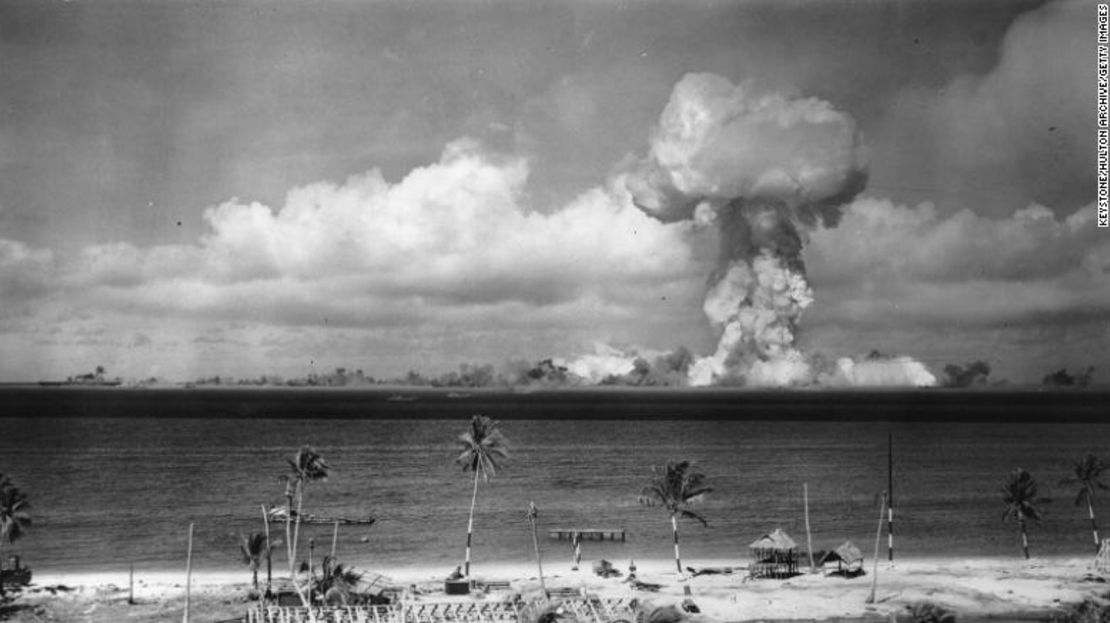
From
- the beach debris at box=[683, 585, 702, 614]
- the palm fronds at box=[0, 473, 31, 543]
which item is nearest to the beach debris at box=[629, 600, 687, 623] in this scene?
the beach debris at box=[683, 585, 702, 614]

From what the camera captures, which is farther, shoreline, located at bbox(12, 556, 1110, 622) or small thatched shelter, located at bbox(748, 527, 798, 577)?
small thatched shelter, located at bbox(748, 527, 798, 577)

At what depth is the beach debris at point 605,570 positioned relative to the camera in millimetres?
73812

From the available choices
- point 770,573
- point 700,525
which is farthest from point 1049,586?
point 700,525

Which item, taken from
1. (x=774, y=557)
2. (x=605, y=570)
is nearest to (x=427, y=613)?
(x=605, y=570)

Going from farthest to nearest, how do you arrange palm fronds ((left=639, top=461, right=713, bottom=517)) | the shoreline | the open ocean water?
the open ocean water
palm fronds ((left=639, top=461, right=713, bottom=517))
the shoreline

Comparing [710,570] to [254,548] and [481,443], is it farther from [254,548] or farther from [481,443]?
[254,548]

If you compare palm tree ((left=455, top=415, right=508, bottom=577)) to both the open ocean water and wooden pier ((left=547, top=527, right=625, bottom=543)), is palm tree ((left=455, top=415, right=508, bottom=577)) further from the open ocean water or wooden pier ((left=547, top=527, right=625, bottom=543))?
wooden pier ((left=547, top=527, right=625, bottom=543))

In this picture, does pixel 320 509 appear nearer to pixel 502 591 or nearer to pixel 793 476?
pixel 502 591

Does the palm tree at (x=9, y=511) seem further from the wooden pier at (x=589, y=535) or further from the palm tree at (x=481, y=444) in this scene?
the wooden pier at (x=589, y=535)

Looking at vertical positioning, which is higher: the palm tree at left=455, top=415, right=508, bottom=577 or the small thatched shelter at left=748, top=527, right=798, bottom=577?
the palm tree at left=455, top=415, right=508, bottom=577

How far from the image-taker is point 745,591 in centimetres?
6681

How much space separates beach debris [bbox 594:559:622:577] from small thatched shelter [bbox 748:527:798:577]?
9298 millimetres

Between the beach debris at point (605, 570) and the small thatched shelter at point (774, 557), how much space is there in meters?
9.30

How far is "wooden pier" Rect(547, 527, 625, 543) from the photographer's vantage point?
99.3m
